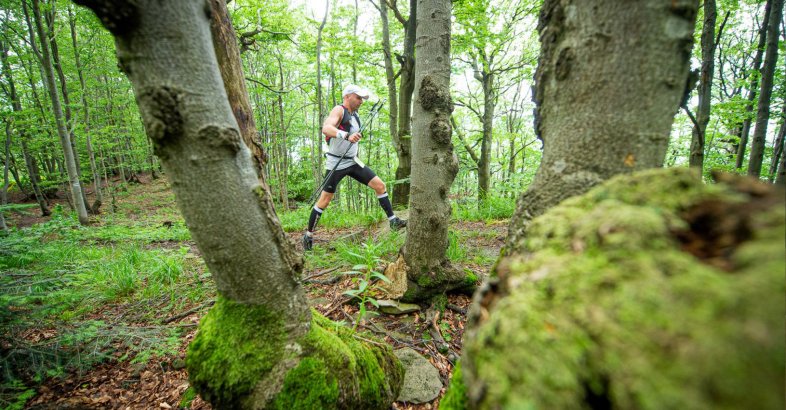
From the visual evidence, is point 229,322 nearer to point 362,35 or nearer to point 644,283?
point 644,283

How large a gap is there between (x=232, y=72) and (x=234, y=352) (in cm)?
185

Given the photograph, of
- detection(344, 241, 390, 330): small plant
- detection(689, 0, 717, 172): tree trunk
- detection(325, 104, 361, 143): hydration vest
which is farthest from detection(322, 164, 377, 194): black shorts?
detection(689, 0, 717, 172): tree trunk

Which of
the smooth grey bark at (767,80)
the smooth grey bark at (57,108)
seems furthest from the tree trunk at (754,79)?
the smooth grey bark at (57,108)

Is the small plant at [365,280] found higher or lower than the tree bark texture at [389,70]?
lower

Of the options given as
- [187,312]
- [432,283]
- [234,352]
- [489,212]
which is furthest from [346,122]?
[489,212]

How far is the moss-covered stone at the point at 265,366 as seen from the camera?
126 centimetres

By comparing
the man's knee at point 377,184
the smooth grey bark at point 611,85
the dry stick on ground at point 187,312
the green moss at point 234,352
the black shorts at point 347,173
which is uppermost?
the smooth grey bark at point 611,85

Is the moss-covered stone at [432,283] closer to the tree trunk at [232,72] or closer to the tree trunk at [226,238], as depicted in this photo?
the tree trunk at [226,238]

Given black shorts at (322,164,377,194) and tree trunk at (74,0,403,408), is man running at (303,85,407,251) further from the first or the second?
tree trunk at (74,0,403,408)

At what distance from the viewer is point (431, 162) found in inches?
107

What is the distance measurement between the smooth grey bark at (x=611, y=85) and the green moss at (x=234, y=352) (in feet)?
3.77

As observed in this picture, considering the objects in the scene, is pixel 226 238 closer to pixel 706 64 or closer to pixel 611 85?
pixel 611 85

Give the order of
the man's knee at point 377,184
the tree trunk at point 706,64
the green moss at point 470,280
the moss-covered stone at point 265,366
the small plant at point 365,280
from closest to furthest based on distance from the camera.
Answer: the moss-covered stone at point 265,366 < the small plant at point 365,280 < the green moss at point 470,280 < the tree trunk at point 706,64 < the man's knee at point 377,184

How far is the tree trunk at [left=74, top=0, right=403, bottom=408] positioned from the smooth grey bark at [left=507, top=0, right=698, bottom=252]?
105cm
